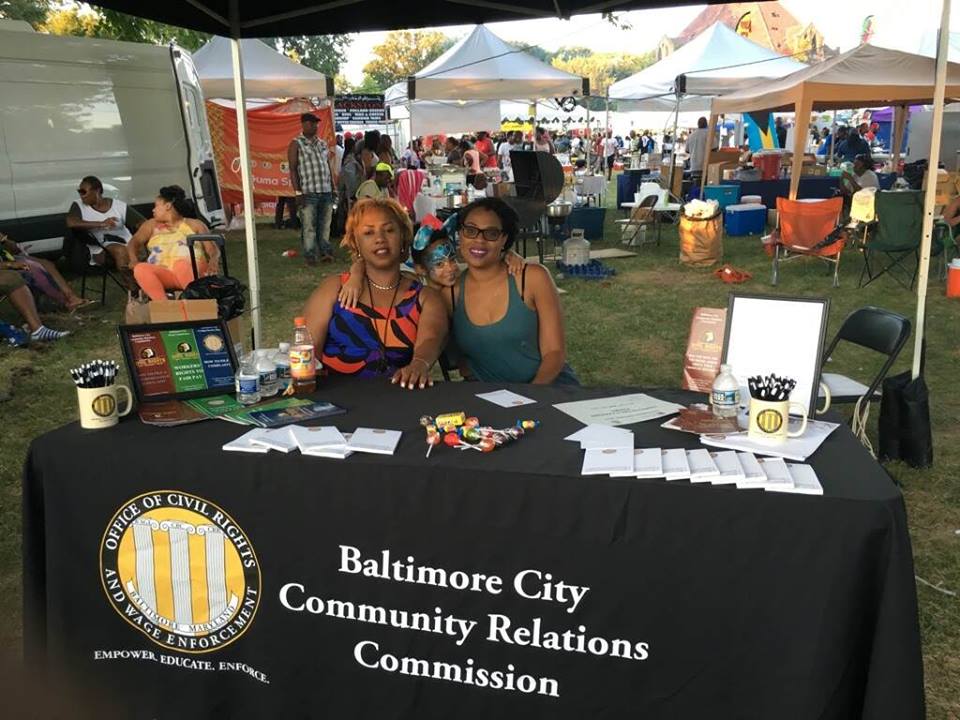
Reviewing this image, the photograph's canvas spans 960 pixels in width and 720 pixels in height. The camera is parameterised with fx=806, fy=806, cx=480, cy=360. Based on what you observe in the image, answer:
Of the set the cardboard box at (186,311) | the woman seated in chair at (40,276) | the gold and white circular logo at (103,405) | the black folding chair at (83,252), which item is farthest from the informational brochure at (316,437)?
the black folding chair at (83,252)

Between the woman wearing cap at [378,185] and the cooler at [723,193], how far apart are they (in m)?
5.43

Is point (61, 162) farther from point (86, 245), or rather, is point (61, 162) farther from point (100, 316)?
point (100, 316)

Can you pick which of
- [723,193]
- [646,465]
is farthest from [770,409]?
[723,193]

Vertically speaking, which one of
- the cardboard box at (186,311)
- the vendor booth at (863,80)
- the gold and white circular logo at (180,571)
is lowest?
the gold and white circular logo at (180,571)

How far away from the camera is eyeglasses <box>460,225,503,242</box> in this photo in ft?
9.86

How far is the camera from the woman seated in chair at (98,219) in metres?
7.93

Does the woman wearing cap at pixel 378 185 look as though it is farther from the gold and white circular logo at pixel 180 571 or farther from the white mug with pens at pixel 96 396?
the gold and white circular logo at pixel 180 571

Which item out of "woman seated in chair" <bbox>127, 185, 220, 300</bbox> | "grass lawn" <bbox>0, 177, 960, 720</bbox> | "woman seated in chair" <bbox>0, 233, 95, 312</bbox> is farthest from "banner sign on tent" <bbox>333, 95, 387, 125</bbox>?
"woman seated in chair" <bbox>127, 185, 220, 300</bbox>

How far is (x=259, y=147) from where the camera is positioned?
14.8 m

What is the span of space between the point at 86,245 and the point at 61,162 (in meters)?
0.96

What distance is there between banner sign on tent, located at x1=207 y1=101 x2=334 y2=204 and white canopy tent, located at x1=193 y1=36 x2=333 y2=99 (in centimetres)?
139

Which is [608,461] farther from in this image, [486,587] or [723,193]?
[723,193]

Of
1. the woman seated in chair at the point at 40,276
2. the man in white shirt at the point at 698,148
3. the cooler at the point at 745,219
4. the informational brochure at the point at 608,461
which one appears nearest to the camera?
the informational brochure at the point at 608,461

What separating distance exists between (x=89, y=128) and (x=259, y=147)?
6.52 meters
